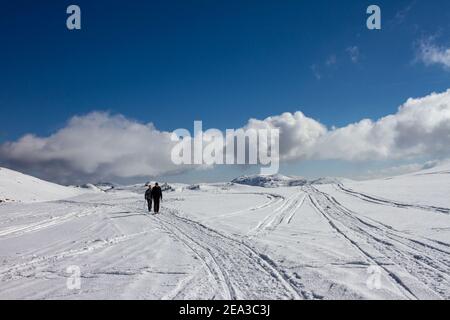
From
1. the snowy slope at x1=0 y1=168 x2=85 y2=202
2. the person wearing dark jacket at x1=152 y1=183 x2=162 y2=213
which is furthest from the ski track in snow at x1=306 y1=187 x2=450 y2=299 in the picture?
the snowy slope at x1=0 y1=168 x2=85 y2=202

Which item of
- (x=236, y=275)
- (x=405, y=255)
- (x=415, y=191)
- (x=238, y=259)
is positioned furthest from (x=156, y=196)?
(x=415, y=191)

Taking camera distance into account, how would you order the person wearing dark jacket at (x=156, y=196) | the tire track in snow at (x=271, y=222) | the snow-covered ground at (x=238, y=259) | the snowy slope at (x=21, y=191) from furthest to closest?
1. the snowy slope at (x=21, y=191)
2. the person wearing dark jacket at (x=156, y=196)
3. the tire track in snow at (x=271, y=222)
4. the snow-covered ground at (x=238, y=259)

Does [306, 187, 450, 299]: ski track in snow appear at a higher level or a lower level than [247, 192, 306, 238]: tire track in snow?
higher

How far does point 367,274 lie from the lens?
29.1 feet

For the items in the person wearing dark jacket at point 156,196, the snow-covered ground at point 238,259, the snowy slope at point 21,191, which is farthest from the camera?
the snowy slope at point 21,191

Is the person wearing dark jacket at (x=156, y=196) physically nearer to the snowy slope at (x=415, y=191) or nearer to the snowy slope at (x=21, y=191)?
the snowy slope at (x=415, y=191)

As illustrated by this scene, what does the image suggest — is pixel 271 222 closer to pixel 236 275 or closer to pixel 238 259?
pixel 238 259

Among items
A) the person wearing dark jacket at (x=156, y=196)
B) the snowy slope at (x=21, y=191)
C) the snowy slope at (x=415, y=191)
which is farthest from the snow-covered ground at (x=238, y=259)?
the snowy slope at (x=21, y=191)

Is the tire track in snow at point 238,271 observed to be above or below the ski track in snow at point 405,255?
below

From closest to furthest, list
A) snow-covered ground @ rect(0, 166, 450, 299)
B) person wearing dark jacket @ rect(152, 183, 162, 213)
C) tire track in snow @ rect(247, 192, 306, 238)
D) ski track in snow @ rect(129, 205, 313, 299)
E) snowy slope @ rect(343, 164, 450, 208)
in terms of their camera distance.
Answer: ski track in snow @ rect(129, 205, 313, 299) → snow-covered ground @ rect(0, 166, 450, 299) → tire track in snow @ rect(247, 192, 306, 238) → person wearing dark jacket @ rect(152, 183, 162, 213) → snowy slope @ rect(343, 164, 450, 208)

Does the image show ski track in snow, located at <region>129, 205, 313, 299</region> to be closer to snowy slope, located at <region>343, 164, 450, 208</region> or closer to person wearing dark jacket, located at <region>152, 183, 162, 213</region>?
person wearing dark jacket, located at <region>152, 183, 162, 213</region>
